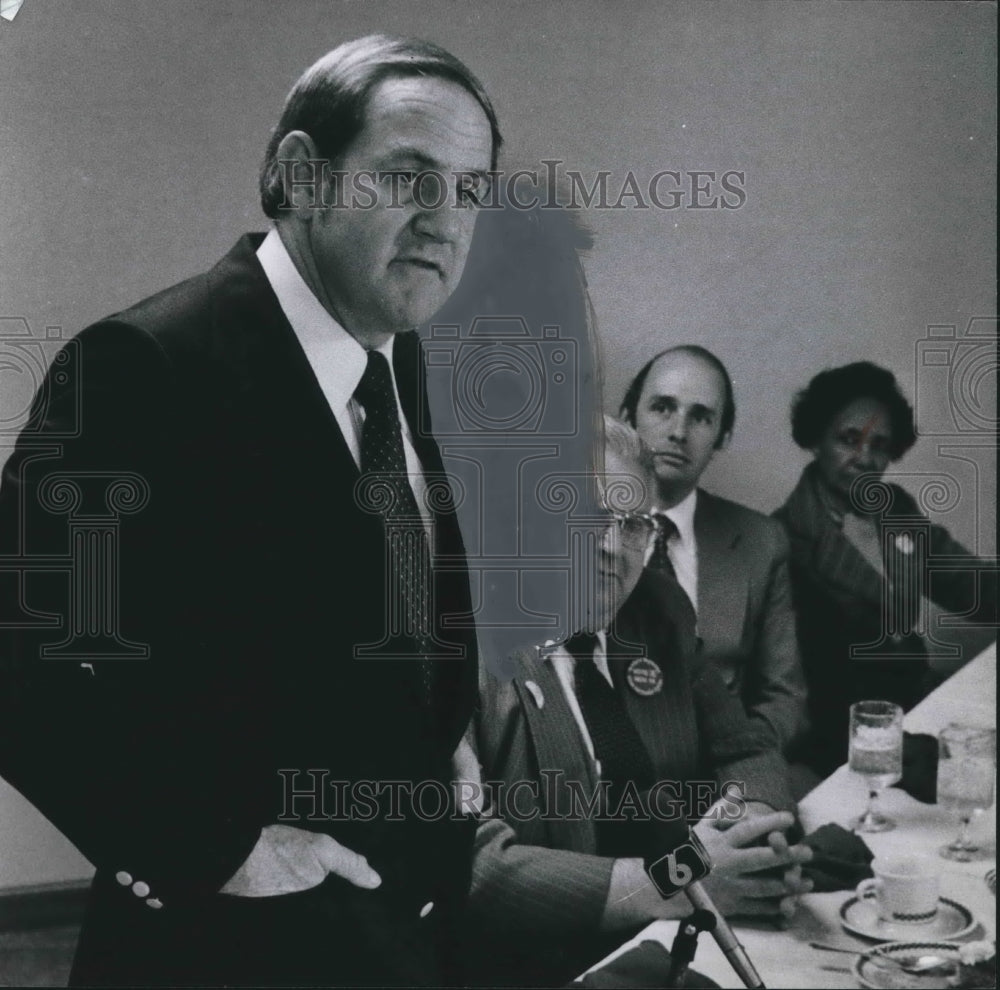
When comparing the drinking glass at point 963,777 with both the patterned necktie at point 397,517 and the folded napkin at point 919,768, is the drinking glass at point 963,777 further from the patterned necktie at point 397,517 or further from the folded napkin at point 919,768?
the patterned necktie at point 397,517

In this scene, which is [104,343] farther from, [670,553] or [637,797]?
[637,797]

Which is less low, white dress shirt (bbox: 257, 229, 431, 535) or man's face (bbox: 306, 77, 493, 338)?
man's face (bbox: 306, 77, 493, 338)

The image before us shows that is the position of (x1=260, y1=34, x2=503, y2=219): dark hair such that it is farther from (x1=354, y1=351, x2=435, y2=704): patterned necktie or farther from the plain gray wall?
(x1=354, y1=351, x2=435, y2=704): patterned necktie

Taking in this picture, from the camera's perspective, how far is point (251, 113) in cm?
191

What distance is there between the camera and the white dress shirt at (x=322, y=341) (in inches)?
74.5

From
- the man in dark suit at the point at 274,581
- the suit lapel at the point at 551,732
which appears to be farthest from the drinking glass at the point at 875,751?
the man in dark suit at the point at 274,581

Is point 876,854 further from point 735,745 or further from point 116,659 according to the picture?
point 116,659

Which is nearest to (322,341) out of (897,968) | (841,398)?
(841,398)

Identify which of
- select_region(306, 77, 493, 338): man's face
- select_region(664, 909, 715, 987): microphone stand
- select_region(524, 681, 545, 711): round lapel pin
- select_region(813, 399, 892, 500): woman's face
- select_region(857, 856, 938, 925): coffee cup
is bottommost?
select_region(664, 909, 715, 987): microphone stand

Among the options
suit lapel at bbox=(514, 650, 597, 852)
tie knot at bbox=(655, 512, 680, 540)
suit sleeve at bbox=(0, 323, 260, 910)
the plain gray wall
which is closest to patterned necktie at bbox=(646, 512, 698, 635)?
tie knot at bbox=(655, 512, 680, 540)

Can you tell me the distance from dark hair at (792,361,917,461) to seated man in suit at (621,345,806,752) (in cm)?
12

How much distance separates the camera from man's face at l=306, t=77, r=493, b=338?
1883 mm

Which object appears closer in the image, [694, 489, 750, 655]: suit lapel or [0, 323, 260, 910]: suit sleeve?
[0, 323, 260, 910]: suit sleeve

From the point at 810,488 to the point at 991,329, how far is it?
412 millimetres
